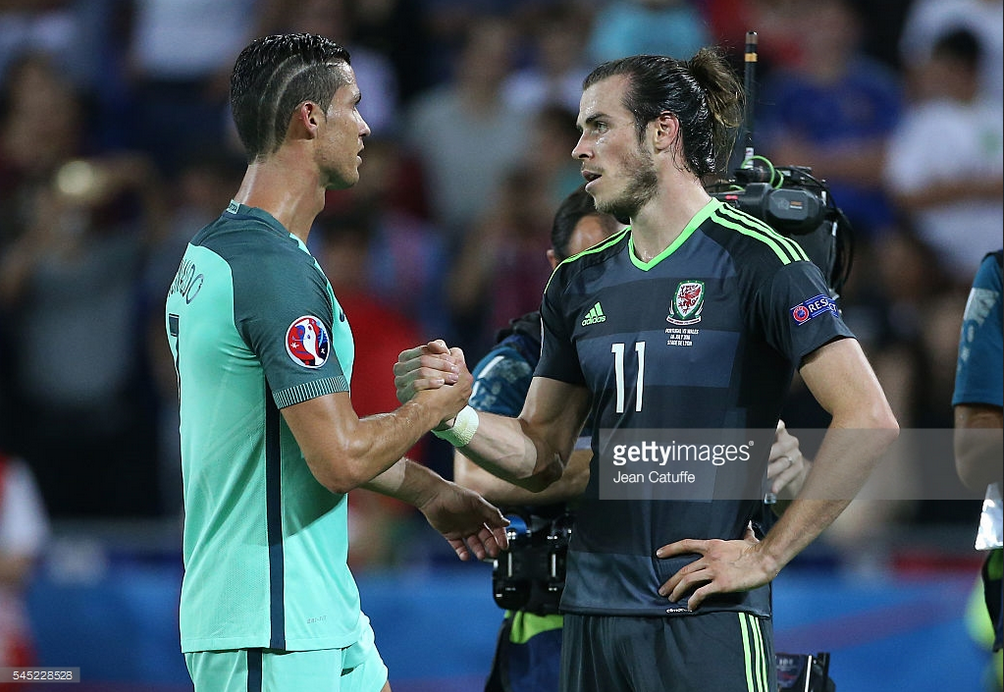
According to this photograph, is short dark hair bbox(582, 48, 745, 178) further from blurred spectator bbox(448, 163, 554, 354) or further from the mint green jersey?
blurred spectator bbox(448, 163, 554, 354)

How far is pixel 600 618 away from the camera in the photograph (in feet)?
11.6

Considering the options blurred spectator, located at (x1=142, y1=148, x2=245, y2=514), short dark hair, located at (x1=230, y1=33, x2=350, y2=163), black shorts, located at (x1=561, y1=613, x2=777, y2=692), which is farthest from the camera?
blurred spectator, located at (x1=142, y1=148, x2=245, y2=514)

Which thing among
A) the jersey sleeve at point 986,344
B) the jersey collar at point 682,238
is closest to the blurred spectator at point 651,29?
the jersey sleeve at point 986,344

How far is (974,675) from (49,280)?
5560mm

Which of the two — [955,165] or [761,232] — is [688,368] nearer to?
[761,232]

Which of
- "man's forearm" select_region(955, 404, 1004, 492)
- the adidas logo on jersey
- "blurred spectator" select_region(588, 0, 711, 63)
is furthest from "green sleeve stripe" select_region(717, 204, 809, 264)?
"blurred spectator" select_region(588, 0, 711, 63)

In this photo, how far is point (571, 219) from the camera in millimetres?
4473

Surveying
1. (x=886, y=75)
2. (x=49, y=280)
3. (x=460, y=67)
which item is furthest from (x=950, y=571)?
(x=49, y=280)

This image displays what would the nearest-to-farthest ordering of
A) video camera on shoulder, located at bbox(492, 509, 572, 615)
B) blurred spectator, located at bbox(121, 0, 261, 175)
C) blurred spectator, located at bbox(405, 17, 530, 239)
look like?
video camera on shoulder, located at bbox(492, 509, 572, 615) < blurred spectator, located at bbox(405, 17, 530, 239) < blurred spectator, located at bbox(121, 0, 261, 175)

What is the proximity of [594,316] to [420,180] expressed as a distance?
17.9ft

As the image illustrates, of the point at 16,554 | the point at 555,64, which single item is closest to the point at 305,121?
the point at 16,554

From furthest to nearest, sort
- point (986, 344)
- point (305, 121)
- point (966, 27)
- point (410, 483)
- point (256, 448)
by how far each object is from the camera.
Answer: point (966, 27)
point (986, 344)
point (410, 483)
point (305, 121)
point (256, 448)

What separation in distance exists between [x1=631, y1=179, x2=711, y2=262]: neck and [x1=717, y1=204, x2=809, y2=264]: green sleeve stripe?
80 mm

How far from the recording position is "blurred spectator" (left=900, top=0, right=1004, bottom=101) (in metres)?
8.42
